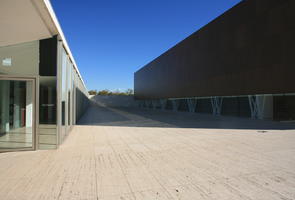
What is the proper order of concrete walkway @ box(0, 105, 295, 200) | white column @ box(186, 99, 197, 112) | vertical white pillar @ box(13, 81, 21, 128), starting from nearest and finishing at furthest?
concrete walkway @ box(0, 105, 295, 200) < vertical white pillar @ box(13, 81, 21, 128) < white column @ box(186, 99, 197, 112)

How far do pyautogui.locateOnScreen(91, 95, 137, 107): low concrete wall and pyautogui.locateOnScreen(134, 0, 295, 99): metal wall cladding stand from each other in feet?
103

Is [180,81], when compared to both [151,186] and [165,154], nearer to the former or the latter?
[165,154]

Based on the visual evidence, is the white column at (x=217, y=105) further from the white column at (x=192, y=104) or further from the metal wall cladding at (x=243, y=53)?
the white column at (x=192, y=104)

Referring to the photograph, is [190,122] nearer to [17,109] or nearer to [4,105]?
[17,109]

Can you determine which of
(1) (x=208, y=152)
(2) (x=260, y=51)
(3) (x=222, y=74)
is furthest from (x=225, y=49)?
(1) (x=208, y=152)

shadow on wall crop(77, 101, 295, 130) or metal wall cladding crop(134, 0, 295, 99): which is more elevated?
metal wall cladding crop(134, 0, 295, 99)

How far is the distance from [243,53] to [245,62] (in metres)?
0.87

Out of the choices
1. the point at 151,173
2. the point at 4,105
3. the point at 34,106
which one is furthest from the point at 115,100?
the point at 151,173

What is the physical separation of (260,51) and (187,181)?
50.6ft

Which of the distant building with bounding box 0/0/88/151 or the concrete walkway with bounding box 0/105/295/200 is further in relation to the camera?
the distant building with bounding box 0/0/88/151

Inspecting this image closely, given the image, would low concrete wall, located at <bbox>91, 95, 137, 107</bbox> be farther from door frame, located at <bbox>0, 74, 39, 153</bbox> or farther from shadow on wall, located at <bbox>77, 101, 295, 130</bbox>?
door frame, located at <bbox>0, 74, 39, 153</bbox>

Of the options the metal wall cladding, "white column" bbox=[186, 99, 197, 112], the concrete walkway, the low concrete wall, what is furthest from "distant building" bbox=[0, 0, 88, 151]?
the low concrete wall

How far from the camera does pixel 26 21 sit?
5016 millimetres

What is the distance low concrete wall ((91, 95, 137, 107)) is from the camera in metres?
54.2
